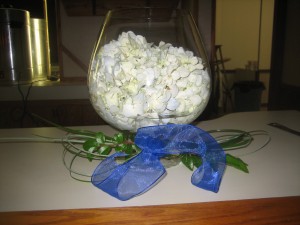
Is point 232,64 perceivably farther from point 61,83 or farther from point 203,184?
point 203,184

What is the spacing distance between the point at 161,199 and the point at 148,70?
0.16 m

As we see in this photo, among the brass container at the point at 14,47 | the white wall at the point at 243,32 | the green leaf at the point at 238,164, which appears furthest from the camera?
the white wall at the point at 243,32

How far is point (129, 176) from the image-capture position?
13.1 inches

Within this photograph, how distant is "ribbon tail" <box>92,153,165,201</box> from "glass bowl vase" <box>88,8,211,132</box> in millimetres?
63

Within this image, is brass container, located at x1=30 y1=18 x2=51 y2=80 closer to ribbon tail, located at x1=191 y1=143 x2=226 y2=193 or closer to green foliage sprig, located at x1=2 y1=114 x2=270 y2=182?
green foliage sprig, located at x1=2 y1=114 x2=270 y2=182

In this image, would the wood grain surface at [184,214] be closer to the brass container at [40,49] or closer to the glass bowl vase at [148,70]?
the glass bowl vase at [148,70]

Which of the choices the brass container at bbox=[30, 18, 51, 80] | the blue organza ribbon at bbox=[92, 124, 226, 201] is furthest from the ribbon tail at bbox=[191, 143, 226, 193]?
the brass container at bbox=[30, 18, 51, 80]

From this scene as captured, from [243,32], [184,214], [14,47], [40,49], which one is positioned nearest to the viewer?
[184,214]

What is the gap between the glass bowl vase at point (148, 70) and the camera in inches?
14.2

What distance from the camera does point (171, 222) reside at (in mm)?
282

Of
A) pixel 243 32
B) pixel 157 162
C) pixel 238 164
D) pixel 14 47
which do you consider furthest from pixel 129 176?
pixel 243 32

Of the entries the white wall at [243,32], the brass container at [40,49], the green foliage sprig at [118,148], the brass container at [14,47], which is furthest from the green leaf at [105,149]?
the white wall at [243,32]

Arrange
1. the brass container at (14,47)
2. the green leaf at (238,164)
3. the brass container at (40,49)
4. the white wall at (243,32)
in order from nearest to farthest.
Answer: the green leaf at (238,164), the brass container at (14,47), the brass container at (40,49), the white wall at (243,32)

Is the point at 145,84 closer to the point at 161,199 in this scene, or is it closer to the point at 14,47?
the point at 161,199
